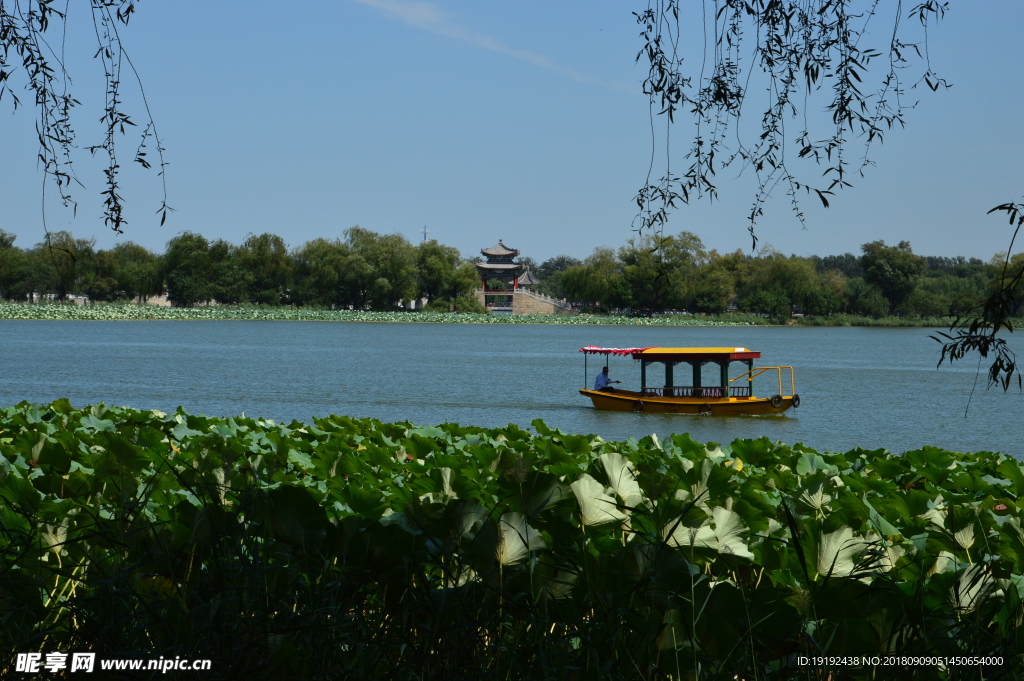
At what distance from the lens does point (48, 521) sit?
2.62 m

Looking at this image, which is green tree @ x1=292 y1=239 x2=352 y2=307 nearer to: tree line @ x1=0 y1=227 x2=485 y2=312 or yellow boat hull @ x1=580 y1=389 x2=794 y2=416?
tree line @ x1=0 y1=227 x2=485 y2=312

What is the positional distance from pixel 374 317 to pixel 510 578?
281 ft

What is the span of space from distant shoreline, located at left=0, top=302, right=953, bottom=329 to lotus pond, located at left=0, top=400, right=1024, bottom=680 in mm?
83194

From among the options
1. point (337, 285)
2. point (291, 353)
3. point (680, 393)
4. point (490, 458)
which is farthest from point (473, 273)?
point (490, 458)

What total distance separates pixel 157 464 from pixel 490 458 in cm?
123

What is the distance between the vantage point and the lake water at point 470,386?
21203mm

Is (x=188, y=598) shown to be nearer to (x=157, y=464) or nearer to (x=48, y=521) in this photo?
(x=48, y=521)

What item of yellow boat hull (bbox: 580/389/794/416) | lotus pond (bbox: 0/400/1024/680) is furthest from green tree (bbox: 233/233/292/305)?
lotus pond (bbox: 0/400/1024/680)

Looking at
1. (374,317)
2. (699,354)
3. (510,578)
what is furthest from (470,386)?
(374,317)

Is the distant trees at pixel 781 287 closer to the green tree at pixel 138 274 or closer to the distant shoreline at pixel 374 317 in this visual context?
the distant shoreline at pixel 374 317

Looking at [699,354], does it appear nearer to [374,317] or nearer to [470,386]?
[470,386]

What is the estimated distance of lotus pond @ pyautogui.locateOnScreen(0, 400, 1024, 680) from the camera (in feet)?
7.22

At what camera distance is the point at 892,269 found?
89.4 m

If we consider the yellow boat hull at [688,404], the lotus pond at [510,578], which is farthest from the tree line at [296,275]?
the lotus pond at [510,578]
